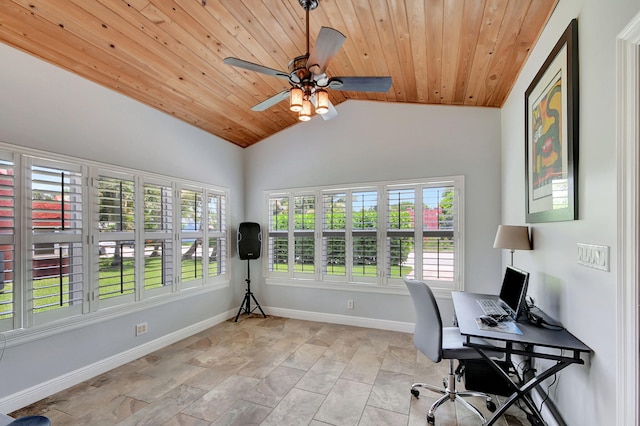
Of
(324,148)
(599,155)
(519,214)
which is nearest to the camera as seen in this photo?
(599,155)

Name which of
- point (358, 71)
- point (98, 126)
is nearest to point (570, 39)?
point (358, 71)

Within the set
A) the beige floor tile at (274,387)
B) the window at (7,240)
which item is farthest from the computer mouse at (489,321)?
the window at (7,240)

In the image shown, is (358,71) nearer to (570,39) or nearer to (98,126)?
(570,39)

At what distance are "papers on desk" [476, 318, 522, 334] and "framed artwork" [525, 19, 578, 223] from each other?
2.37 ft

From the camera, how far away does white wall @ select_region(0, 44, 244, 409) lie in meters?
2.32

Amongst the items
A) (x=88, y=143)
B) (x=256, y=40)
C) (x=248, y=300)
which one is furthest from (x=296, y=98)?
(x=248, y=300)

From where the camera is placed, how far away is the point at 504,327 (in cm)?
184

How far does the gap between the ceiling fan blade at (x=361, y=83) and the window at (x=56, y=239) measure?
2456 mm

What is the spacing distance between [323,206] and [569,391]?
10.4 ft

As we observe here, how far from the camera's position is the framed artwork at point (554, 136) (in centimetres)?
169

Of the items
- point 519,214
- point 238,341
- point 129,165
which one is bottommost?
point 238,341

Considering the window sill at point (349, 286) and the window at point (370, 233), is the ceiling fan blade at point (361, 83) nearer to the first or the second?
the window at point (370, 233)

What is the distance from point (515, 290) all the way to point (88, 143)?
3.86 metres

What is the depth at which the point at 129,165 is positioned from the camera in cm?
316
